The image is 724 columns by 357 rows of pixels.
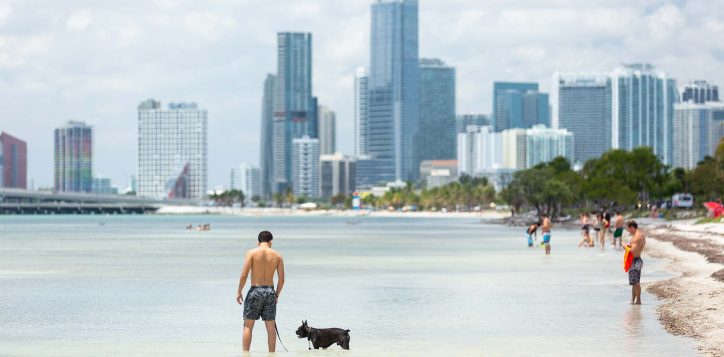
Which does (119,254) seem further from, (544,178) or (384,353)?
(544,178)

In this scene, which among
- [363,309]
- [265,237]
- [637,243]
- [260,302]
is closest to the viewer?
[265,237]

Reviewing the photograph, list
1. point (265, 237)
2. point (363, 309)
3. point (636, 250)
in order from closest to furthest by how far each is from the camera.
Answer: point (265, 237)
point (636, 250)
point (363, 309)

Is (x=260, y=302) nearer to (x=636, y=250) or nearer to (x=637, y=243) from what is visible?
(x=637, y=243)

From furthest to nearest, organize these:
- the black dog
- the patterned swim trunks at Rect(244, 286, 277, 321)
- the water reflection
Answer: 1. the water reflection
2. the black dog
3. the patterned swim trunks at Rect(244, 286, 277, 321)

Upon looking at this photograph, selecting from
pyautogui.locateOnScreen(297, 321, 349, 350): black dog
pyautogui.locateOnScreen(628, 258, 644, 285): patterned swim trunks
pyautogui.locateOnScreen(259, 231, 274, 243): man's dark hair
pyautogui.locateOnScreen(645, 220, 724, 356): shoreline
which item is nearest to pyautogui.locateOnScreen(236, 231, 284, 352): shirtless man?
pyautogui.locateOnScreen(259, 231, 274, 243): man's dark hair

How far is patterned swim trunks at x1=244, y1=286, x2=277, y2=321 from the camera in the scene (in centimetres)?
1933

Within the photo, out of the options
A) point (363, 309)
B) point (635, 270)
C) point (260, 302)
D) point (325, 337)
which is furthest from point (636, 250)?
point (260, 302)

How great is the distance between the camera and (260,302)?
19359 millimetres

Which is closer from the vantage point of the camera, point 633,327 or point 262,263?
point 262,263

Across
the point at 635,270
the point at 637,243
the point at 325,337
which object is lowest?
the point at 325,337

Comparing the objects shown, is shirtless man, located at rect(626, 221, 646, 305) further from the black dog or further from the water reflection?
the black dog

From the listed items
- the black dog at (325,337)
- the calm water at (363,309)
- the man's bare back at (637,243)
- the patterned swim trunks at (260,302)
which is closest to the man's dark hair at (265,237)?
the patterned swim trunks at (260,302)

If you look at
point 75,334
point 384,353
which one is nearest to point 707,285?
point 384,353

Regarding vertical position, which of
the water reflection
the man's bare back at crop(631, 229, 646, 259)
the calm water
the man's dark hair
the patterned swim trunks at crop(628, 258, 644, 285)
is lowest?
the calm water
